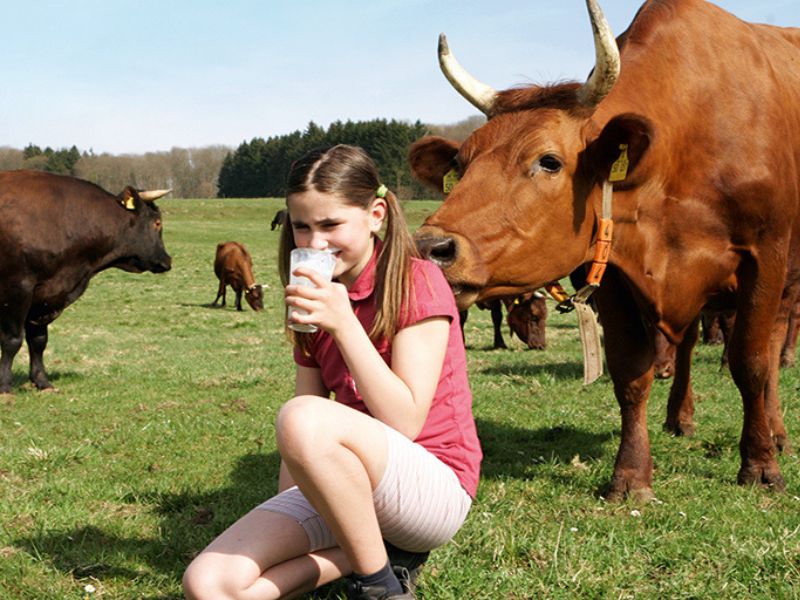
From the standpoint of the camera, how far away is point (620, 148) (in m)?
4.27

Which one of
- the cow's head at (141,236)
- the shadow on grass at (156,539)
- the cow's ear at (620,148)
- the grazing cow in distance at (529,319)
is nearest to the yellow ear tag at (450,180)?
the cow's ear at (620,148)

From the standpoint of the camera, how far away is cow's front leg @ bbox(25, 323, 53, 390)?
30.7 ft

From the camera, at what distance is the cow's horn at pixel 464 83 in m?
4.78

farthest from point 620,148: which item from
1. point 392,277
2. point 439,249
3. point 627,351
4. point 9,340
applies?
point 9,340

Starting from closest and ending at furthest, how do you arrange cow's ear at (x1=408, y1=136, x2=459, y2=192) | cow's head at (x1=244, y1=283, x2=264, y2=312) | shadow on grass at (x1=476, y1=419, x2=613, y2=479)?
1. cow's ear at (x1=408, y1=136, x2=459, y2=192)
2. shadow on grass at (x1=476, y1=419, x2=613, y2=479)
3. cow's head at (x1=244, y1=283, x2=264, y2=312)

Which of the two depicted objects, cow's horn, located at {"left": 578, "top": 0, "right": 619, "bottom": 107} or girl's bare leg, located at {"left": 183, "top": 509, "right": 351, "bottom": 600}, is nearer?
girl's bare leg, located at {"left": 183, "top": 509, "right": 351, "bottom": 600}

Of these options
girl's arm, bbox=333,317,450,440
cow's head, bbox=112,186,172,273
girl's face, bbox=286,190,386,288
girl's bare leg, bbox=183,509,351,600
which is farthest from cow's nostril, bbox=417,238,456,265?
cow's head, bbox=112,186,172,273

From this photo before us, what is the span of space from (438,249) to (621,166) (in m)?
1.10

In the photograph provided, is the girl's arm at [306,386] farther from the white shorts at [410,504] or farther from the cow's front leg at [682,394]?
the cow's front leg at [682,394]

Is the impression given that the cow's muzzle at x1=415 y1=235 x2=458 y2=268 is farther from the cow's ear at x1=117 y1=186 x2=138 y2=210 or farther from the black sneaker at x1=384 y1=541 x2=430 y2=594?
the cow's ear at x1=117 y1=186 x2=138 y2=210

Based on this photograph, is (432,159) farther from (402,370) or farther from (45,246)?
(45,246)

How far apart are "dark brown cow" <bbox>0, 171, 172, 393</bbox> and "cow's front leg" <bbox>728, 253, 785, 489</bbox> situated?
7293mm

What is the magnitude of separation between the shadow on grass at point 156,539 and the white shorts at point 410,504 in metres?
0.69

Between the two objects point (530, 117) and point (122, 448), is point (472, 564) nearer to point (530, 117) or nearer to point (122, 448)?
point (530, 117)
